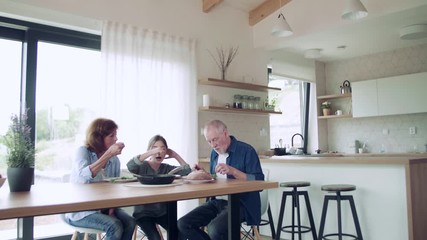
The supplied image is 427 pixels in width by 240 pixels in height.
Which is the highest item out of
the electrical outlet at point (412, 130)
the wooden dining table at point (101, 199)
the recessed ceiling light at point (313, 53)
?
the recessed ceiling light at point (313, 53)

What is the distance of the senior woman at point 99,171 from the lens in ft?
7.39

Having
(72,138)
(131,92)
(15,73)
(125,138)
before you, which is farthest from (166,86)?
(15,73)

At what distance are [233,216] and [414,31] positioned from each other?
12.9ft

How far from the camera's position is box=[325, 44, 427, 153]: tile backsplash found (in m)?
5.64

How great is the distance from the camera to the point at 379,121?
19.8 ft

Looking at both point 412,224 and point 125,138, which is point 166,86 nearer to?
point 125,138

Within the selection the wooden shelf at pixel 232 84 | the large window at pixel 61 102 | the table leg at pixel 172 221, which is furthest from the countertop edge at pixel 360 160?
the large window at pixel 61 102

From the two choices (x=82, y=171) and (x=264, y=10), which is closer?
(x=82, y=171)

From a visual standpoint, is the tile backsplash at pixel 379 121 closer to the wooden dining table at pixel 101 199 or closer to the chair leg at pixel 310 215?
the chair leg at pixel 310 215

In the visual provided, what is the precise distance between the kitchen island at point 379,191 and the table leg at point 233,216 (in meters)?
1.69

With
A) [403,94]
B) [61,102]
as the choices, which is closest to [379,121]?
[403,94]

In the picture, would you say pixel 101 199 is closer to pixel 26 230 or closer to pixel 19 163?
pixel 19 163

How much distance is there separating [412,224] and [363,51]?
147 inches

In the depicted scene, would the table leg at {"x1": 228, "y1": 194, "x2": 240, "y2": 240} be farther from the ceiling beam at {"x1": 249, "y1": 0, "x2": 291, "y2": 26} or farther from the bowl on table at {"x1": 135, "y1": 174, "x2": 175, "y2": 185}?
the ceiling beam at {"x1": 249, "y1": 0, "x2": 291, "y2": 26}
